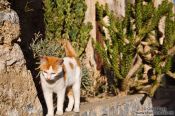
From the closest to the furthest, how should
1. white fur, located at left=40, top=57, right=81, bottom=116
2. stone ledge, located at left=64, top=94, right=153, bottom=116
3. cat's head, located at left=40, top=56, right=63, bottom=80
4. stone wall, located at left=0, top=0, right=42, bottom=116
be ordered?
stone wall, located at left=0, top=0, right=42, bottom=116 < cat's head, located at left=40, top=56, right=63, bottom=80 < white fur, located at left=40, top=57, right=81, bottom=116 < stone ledge, located at left=64, top=94, right=153, bottom=116

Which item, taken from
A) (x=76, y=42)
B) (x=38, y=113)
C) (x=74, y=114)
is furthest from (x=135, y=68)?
(x=38, y=113)

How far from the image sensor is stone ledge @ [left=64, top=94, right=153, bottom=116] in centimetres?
652

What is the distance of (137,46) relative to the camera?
886 centimetres

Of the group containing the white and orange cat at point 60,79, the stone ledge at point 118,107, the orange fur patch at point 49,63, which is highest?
the orange fur patch at point 49,63

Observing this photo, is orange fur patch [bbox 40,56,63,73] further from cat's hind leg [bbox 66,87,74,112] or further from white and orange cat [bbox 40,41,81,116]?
cat's hind leg [bbox 66,87,74,112]

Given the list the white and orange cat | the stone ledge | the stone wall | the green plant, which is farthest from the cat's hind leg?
the green plant

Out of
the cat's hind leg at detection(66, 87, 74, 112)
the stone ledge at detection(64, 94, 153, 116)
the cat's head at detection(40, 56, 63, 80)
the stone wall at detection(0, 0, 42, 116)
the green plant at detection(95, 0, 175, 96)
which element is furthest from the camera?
the green plant at detection(95, 0, 175, 96)

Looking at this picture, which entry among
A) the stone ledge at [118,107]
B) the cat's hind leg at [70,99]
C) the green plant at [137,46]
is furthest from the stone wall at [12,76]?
the green plant at [137,46]

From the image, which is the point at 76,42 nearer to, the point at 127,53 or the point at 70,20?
the point at 70,20

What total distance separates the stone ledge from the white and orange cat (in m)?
0.25

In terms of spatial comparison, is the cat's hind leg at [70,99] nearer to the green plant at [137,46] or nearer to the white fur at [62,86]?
the white fur at [62,86]

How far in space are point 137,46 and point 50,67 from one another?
400 centimetres

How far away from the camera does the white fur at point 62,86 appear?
542 centimetres

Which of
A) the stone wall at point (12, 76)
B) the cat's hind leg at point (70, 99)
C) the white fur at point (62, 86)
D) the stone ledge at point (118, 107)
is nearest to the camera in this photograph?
the stone wall at point (12, 76)
